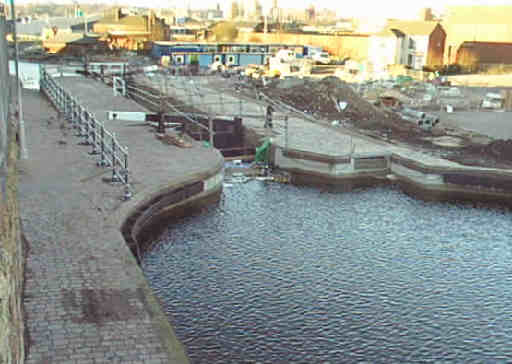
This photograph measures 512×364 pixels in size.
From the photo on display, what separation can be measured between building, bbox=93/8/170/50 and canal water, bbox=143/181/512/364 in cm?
5407

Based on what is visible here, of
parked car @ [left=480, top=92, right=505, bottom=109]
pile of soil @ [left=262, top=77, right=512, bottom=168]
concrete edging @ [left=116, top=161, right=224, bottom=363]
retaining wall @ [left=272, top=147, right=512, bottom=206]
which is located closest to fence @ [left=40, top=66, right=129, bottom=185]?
concrete edging @ [left=116, top=161, right=224, bottom=363]

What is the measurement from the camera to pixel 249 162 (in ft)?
57.7

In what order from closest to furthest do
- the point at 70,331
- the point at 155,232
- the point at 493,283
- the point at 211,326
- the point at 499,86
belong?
the point at 70,331
the point at 211,326
the point at 493,283
the point at 155,232
the point at 499,86

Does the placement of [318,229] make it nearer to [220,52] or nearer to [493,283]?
[493,283]

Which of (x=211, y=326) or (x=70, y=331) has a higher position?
(x=70, y=331)

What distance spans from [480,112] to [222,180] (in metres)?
19.2

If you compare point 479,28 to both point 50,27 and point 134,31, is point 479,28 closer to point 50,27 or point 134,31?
point 134,31

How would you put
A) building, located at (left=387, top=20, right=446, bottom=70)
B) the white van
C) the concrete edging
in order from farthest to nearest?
building, located at (left=387, top=20, right=446, bottom=70), the white van, the concrete edging

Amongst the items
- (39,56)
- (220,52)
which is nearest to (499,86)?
(220,52)

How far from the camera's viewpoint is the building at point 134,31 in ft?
218

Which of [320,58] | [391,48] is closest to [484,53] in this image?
[391,48]

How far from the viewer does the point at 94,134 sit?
1495 cm

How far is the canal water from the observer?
7859 millimetres

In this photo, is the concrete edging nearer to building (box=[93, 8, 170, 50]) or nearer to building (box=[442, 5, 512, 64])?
building (box=[442, 5, 512, 64])
